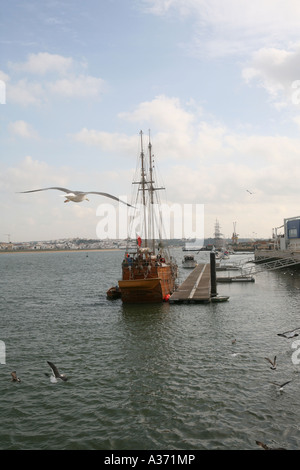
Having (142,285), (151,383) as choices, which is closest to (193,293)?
(142,285)

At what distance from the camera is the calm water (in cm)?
1302

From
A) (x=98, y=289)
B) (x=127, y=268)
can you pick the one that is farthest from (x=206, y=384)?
(x=98, y=289)

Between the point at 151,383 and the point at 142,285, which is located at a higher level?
the point at 142,285

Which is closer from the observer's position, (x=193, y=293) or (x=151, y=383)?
(x=151, y=383)

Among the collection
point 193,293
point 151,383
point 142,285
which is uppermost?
point 142,285

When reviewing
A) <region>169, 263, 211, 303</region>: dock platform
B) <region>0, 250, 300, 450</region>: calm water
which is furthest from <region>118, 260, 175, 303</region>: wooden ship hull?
<region>0, 250, 300, 450</region>: calm water

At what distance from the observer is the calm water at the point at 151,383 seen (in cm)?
1302

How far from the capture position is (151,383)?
699 inches

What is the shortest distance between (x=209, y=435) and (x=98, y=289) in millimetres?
46741

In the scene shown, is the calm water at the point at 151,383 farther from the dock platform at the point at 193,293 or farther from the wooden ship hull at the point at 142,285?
the wooden ship hull at the point at 142,285

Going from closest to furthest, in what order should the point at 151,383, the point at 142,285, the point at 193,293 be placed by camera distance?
the point at 151,383 < the point at 142,285 < the point at 193,293

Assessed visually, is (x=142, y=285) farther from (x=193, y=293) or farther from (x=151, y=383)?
(x=151, y=383)

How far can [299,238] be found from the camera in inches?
3435
